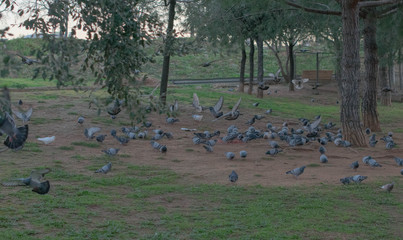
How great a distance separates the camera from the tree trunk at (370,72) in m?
15.6

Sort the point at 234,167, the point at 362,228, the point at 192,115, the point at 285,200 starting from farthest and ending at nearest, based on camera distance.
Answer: the point at 192,115 → the point at 234,167 → the point at 285,200 → the point at 362,228

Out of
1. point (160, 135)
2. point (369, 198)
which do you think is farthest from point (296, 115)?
point (369, 198)

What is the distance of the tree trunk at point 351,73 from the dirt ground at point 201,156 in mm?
537

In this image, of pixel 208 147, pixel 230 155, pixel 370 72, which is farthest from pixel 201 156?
pixel 370 72

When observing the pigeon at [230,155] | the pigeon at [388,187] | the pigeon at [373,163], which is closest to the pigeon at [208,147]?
the pigeon at [230,155]

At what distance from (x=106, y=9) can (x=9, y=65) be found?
121cm

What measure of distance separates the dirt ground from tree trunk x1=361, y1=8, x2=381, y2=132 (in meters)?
0.91

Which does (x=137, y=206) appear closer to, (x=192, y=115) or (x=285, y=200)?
(x=285, y=200)

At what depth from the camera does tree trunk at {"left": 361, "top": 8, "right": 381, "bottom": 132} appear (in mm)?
15609

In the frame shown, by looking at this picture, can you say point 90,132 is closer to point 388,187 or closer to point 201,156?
point 201,156

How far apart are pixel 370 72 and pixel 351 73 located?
3.70 meters

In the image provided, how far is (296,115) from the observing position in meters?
20.0

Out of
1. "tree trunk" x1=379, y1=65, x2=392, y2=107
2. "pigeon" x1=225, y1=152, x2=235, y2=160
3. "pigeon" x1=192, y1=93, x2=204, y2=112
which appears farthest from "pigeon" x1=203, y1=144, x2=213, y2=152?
"tree trunk" x1=379, y1=65, x2=392, y2=107

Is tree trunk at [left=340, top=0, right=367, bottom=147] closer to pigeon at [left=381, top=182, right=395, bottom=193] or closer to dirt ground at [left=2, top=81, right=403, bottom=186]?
dirt ground at [left=2, top=81, right=403, bottom=186]
